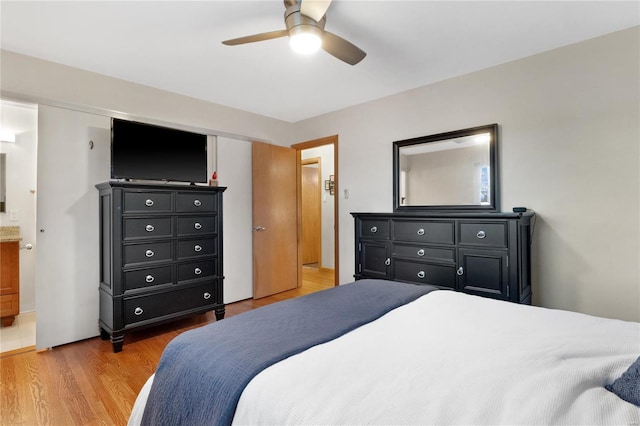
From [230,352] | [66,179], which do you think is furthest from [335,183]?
[230,352]

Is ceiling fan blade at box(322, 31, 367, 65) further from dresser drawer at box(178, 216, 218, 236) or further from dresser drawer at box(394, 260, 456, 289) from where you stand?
dresser drawer at box(178, 216, 218, 236)

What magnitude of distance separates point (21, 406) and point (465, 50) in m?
3.88

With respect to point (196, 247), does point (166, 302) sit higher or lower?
lower

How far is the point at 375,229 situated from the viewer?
3117 mm

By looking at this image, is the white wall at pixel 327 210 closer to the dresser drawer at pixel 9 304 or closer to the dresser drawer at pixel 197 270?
the dresser drawer at pixel 197 270

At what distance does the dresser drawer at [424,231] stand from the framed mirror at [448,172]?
1.67ft

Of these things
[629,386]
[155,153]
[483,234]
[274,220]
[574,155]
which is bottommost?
[629,386]

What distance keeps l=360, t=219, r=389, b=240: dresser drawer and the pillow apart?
87.6 inches

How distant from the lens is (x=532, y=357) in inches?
37.4

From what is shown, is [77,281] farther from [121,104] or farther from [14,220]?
[121,104]

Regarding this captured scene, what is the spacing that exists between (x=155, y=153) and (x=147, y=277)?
1165 millimetres

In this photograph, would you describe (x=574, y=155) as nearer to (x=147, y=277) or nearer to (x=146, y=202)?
(x=146, y=202)

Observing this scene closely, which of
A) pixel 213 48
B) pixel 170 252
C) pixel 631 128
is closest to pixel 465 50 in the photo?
pixel 631 128

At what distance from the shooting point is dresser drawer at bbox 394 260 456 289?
8.73ft
